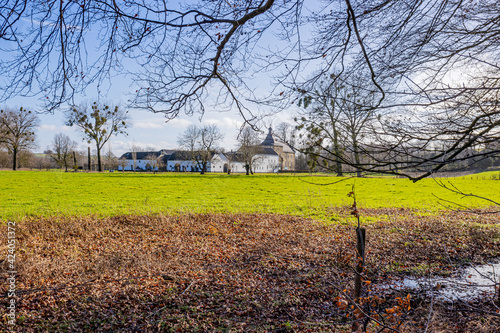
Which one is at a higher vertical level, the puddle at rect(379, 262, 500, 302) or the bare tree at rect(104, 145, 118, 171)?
the bare tree at rect(104, 145, 118, 171)

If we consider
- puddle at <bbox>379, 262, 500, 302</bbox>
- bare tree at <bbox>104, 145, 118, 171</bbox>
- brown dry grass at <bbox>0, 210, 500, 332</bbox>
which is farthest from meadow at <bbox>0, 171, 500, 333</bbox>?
bare tree at <bbox>104, 145, 118, 171</bbox>

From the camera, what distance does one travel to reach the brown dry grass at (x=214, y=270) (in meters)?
4.07

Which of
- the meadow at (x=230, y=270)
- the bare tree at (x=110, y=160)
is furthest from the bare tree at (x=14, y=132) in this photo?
the bare tree at (x=110, y=160)

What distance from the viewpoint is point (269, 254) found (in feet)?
22.8

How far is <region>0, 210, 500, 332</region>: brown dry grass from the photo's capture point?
4.07 meters

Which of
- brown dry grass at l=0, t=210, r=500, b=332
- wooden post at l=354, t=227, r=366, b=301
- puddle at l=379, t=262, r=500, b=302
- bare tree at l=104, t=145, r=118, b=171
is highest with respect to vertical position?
bare tree at l=104, t=145, r=118, b=171

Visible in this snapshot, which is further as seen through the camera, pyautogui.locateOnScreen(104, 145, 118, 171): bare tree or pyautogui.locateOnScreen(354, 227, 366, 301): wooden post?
pyautogui.locateOnScreen(104, 145, 118, 171): bare tree

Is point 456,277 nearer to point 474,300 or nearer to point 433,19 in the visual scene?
point 474,300

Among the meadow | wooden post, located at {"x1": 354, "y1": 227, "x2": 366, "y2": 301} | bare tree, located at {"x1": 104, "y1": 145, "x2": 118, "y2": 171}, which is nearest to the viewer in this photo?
wooden post, located at {"x1": 354, "y1": 227, "x2": 366, "y2": 301}

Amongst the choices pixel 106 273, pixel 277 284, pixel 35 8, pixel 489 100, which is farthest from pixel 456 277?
pixel 35 8

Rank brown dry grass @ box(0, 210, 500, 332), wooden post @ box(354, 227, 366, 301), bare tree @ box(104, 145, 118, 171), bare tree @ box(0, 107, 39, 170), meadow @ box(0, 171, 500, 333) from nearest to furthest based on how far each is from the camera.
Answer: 1. wooden post @ box(354, 227, 366, 301)
2. meadow @ box(0, 171, 500, 333)
3. brown dry grass @ box(0, 210, 500, 332)
4. bare tree @ box(0, 107, 39, 170)
5. bare tree @ box(104, 145, 118, 171)

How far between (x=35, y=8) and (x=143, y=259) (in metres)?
5.07

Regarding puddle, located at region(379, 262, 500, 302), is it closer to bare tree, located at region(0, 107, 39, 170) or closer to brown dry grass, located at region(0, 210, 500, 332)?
brown dry grass, located at region(0, 210, 500, 332)

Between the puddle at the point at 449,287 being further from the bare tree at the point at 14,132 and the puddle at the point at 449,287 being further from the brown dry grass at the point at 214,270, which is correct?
the bare tree at the point at 14,132
